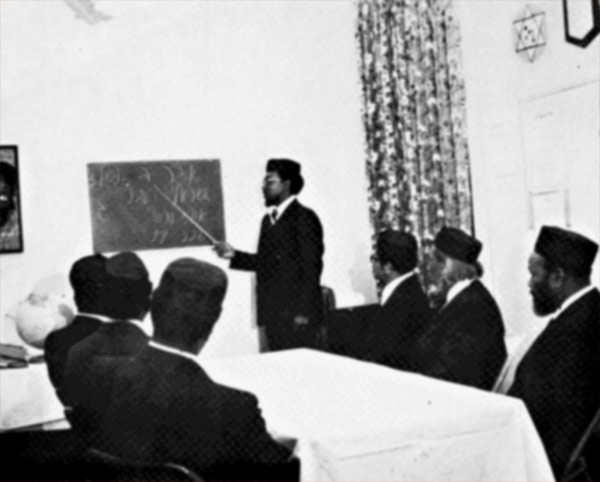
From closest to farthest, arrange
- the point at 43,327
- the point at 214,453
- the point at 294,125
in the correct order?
1. the point at 214,453
2. the point at 43,327
3. the point at 294,125

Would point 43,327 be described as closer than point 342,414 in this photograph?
No

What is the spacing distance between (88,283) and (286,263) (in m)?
2.17

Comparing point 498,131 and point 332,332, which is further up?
point 498,131

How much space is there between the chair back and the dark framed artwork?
130 inches

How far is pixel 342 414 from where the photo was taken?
223 centimetres

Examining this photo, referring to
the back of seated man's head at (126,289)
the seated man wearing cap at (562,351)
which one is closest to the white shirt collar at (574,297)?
the seated man wearing cap at (562,351)

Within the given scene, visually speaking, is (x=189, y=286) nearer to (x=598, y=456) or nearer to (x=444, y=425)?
(x=444, y=425)

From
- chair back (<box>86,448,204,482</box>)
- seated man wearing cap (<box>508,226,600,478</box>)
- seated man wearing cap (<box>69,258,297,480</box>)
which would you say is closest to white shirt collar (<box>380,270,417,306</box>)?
seated man wearing cap (<box>508,226,600,478</box>)

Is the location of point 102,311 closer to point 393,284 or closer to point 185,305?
point 185,305

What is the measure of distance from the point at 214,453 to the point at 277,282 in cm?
302

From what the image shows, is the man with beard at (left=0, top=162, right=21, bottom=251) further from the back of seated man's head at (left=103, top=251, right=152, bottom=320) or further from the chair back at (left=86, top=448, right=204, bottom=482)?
the chair back at (left=86, top=448, right=204, bottom=482)

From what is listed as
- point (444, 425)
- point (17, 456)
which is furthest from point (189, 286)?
point (17, 456)

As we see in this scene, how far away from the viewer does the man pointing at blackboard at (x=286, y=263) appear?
4.94 m

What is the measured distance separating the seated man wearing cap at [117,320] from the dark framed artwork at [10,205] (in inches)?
96.2
